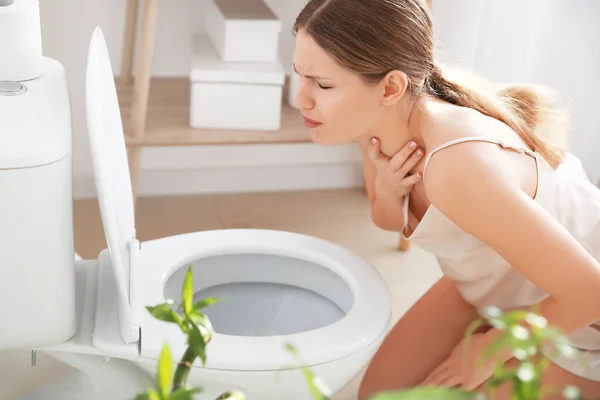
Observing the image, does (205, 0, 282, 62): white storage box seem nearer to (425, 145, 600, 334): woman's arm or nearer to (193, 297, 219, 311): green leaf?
(425, 145, 600, 334): woman's arm

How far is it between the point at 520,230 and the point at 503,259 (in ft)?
0.66

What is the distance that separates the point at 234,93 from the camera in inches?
76.1

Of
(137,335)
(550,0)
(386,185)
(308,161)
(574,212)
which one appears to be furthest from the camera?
(308,161)

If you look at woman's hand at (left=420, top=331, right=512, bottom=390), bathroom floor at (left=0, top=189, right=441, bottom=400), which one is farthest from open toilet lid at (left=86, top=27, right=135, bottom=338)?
bathroom floor at (left=0, top=189, right=441, bottom=400)

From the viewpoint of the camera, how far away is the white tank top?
130 centimetres

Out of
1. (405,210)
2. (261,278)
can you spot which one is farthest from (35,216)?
(405,210)

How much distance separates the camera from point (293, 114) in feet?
6.85

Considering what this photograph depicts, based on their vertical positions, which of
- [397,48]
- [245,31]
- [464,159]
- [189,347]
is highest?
[189,347]

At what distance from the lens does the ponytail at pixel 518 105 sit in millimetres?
1338

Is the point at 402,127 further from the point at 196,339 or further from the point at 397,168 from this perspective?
the point at 196,339

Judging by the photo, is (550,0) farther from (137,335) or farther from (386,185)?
(137,335)

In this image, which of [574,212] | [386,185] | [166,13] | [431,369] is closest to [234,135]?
[166,13]

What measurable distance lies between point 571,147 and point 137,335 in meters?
1.25

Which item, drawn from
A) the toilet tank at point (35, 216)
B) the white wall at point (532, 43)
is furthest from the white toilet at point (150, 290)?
the white wall at point (532, 43)
